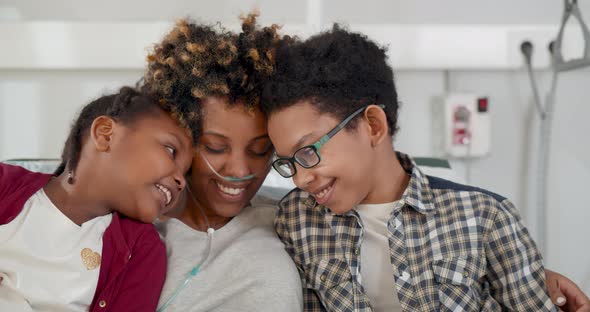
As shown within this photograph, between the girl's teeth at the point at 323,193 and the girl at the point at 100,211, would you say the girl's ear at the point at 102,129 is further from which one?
the girl's teeth at the point at 323,193

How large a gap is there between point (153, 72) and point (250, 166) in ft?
1.12

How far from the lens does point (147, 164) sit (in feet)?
4.41

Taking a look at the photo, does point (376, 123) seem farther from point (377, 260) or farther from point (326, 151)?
point (377, 260)

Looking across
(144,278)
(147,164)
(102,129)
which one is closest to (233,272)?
(144,278)

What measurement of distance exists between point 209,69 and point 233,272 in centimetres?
48

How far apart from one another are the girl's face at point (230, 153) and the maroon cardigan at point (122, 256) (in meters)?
0.18

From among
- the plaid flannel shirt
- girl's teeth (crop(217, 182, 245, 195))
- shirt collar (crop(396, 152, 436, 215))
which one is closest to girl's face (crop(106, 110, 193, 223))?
girl's teeth (crop(217, 182, 245, 195))

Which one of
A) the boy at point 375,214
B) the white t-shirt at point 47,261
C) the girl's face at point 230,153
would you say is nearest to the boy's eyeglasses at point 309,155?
the boy at point 375,214

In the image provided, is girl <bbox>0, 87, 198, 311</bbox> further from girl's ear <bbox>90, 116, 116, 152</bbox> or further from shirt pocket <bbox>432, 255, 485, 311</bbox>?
shirt pocket <bbox>432, 255, 485, 311</bbox>

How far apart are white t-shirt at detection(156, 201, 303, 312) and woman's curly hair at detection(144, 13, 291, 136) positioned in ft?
0.98

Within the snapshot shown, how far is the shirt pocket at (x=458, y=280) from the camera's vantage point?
4.38 feet

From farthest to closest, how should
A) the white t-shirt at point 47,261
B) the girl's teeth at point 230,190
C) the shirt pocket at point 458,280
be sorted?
the girl's teeth at point 230,190
the shirt pocket at point 458,280
the white t-shirt at point 47,261

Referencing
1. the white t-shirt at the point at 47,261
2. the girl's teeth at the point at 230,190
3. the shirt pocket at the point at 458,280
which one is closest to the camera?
the white t-shirt at the point at 47,261

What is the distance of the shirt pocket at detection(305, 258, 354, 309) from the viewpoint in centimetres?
138
